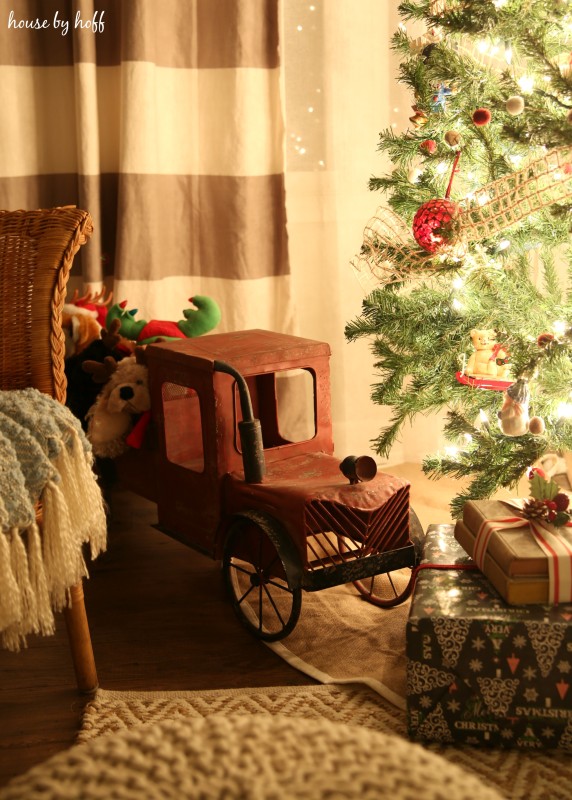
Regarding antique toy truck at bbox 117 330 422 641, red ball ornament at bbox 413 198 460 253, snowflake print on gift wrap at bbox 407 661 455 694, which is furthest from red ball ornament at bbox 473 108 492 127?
snowflake print on gift wrap at bbox 407 661 455 694

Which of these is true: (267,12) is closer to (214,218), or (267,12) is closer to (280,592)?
(214,218)

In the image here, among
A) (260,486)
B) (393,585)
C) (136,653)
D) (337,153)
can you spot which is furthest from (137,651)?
(337,153)

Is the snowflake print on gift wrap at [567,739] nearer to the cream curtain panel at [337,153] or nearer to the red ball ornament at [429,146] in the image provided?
the red ball ornament at [429,146]

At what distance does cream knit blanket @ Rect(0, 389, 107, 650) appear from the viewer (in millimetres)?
1320

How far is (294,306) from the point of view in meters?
2.54

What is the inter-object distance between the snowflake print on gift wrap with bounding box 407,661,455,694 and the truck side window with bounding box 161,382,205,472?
67 centimetres

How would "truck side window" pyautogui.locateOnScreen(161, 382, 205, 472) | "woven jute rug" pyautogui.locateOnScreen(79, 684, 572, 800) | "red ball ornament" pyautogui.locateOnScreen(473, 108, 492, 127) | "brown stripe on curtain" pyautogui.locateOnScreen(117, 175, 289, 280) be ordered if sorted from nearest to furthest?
"woven jute rug" pyautogui.locateOnScreen(79, 684, 572, 800) < "red ball ornament" pyautogui.locateOnScreen(473, 108, 492, 127) < "truck side window" pyautogui.locateOnScreen(161, 382, 205, 472) < "brown stripe on curtain" pyautogui.locateOnScreen(117, 175, 289, 280)

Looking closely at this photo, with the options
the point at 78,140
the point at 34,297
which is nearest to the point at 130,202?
the point at 78,140

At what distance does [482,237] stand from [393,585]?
70 cm

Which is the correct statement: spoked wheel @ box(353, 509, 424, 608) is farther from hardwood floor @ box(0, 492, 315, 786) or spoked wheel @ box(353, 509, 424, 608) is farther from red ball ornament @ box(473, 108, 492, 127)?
red ball ornament @ box(473, 108, 492, 127)

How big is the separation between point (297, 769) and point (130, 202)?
1.85m

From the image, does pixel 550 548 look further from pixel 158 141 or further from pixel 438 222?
pixel 158 141

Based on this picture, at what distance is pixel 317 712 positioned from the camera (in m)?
1.46

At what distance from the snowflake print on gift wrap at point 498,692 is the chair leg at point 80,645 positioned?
24.4 inches
